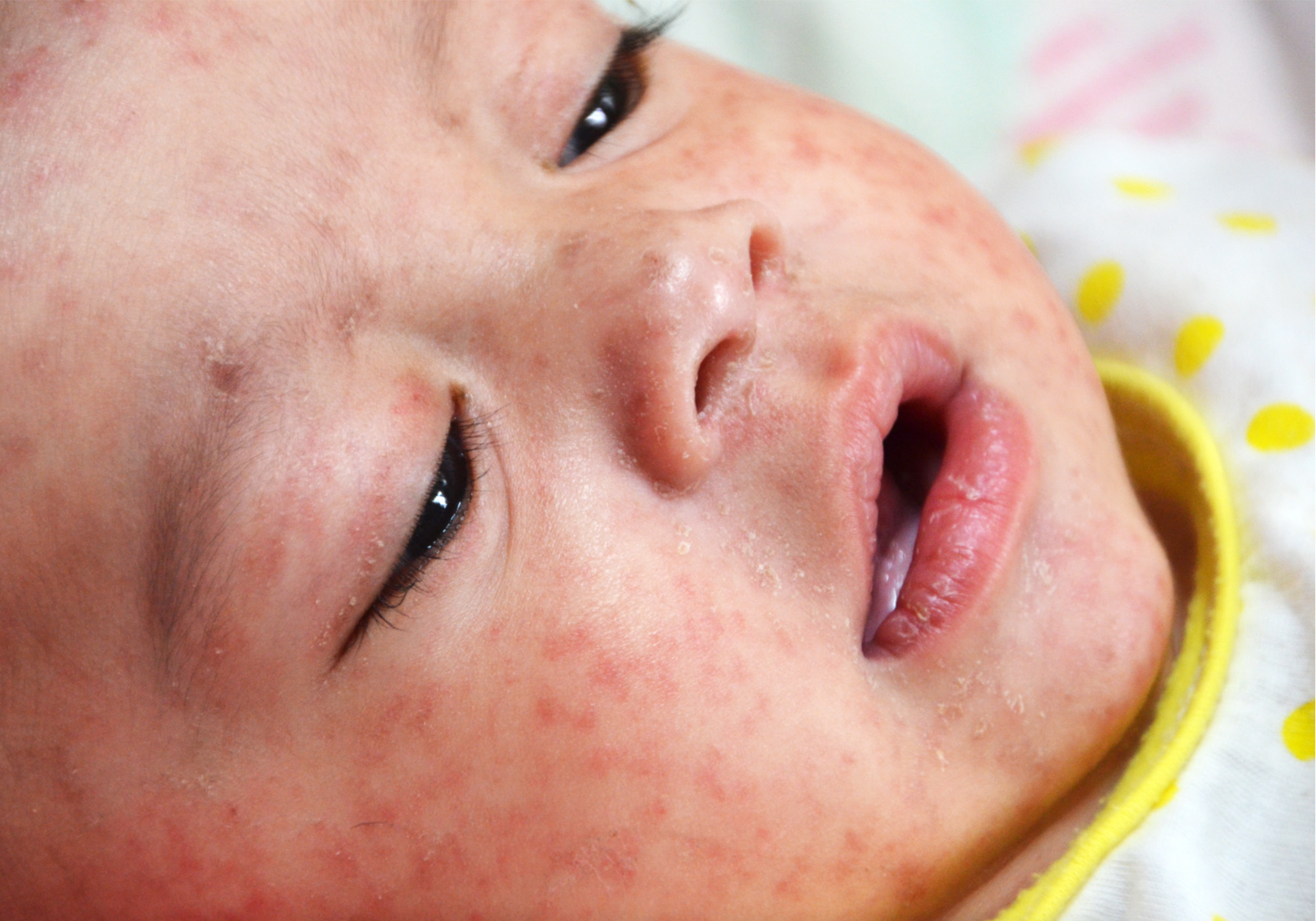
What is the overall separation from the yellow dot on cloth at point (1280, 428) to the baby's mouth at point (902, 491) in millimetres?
386

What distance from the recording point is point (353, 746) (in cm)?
90

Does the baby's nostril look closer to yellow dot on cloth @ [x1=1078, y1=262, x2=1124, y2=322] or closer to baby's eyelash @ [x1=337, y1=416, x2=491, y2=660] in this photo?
baby's eyelash @ [x1=337, y1=416, x2=491, y2=660]

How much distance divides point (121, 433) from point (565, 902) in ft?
1.62

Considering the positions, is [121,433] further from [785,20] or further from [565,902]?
[785,20]

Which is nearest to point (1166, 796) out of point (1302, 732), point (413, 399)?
point (1302, 732)

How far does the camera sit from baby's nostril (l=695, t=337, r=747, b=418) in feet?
3.05

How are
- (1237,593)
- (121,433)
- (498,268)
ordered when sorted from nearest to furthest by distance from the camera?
(121,433) < (498,268) < (1237,593)

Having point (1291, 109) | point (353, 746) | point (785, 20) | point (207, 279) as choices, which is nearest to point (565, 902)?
point (353, 746)

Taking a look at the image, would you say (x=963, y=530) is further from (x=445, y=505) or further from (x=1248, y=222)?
(x=1248, y=222)

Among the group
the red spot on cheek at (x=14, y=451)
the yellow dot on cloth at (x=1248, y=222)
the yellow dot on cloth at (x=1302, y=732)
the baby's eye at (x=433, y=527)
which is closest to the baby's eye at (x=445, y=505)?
the baby's eye at (x=433, y=527)

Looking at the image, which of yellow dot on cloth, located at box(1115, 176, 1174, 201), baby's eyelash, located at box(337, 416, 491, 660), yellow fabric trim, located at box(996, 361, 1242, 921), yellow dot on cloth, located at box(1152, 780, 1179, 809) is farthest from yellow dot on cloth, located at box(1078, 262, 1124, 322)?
baby's eyelash, located at box(337, 416, 491, 660)

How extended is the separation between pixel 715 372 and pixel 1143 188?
0.92 metres

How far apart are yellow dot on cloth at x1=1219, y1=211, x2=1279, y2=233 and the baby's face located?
0.65 meters

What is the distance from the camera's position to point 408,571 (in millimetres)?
Answer: 886
